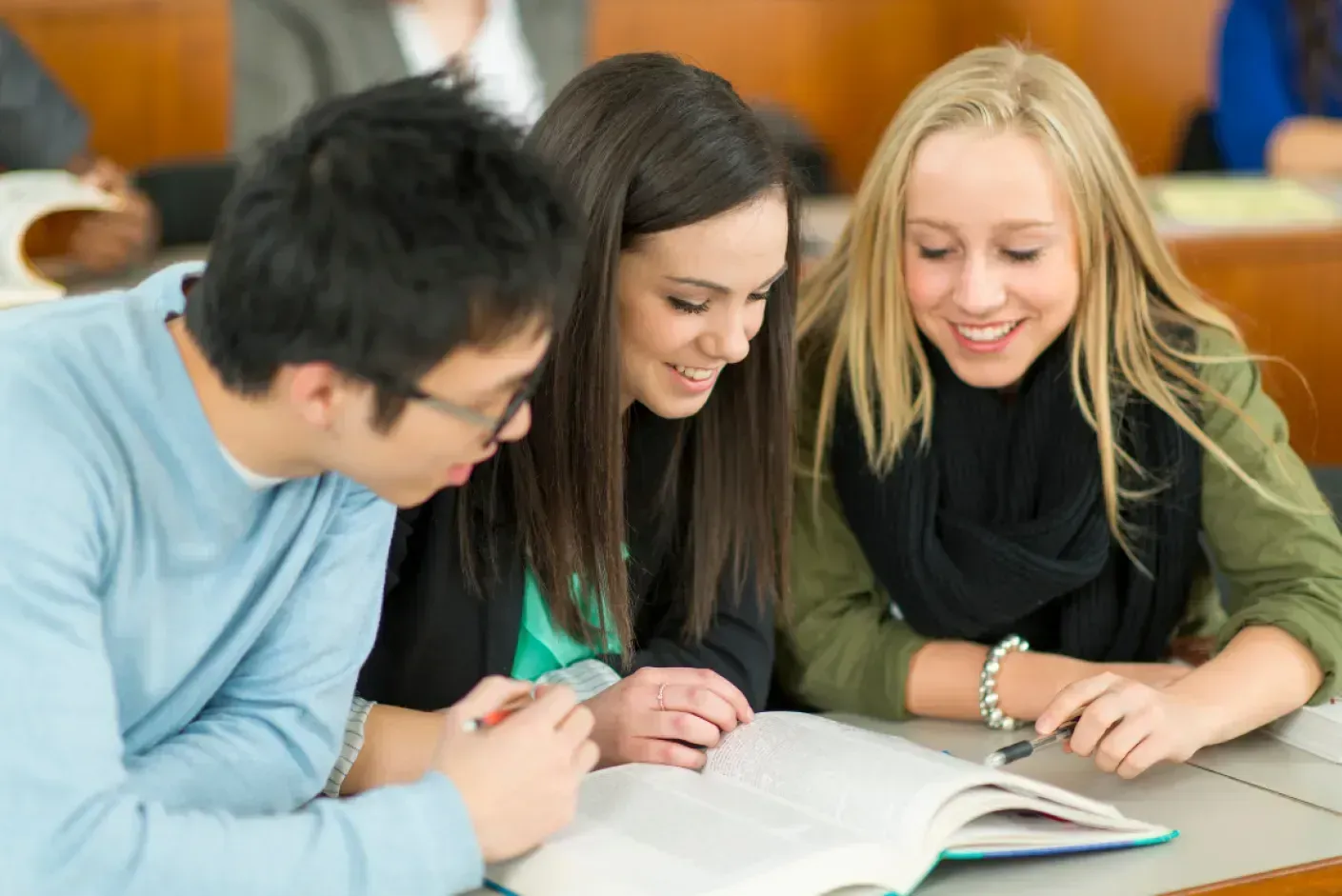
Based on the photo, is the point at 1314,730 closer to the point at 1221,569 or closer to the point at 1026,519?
the point at 1221,569

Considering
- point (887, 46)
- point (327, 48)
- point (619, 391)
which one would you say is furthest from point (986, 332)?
point (887, 46)

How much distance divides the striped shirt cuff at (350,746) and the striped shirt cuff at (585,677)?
0.16 m

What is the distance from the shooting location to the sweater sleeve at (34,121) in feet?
9.26

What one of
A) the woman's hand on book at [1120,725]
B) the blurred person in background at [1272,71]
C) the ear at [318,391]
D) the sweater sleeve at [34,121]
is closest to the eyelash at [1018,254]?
the woman's hand on book at [1120,725]

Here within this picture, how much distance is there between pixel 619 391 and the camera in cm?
133

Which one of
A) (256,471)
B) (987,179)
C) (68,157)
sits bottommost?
(68,157)

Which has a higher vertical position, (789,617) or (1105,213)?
(1105,213)

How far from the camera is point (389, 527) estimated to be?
1.18m

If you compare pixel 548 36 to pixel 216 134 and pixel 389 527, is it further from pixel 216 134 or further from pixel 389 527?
pixel 389 527

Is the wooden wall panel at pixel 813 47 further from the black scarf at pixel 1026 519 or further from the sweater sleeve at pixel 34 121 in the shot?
the black scarf at pixel 1026 519

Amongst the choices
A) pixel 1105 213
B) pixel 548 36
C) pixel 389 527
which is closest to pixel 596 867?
pixel 389 527

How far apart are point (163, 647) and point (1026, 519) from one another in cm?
91

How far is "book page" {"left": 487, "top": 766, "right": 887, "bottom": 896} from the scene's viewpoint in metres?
0.99

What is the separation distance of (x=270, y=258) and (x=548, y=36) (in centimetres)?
266
